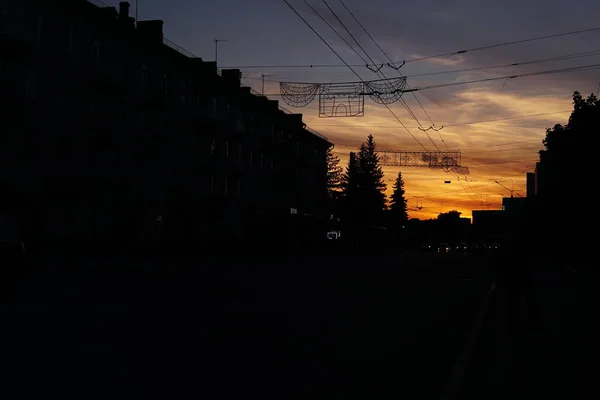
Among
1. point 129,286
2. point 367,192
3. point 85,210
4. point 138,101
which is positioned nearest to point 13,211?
point 85,210

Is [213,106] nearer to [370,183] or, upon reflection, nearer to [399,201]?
[370,183]

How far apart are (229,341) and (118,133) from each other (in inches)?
1349

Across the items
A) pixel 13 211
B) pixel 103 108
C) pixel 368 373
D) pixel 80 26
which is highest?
pixel 80 26

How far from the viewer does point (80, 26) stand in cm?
3906

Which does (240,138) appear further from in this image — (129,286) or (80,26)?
(129,286)

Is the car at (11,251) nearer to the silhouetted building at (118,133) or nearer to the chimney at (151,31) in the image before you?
the silhouetted building at (118,133)

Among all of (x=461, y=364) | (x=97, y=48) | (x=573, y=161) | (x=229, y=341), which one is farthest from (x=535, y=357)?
(x=573, y=161)

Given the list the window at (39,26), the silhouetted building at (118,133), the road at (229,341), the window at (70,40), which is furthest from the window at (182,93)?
the road at (229,341)

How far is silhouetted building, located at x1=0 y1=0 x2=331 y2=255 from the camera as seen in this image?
35375mm

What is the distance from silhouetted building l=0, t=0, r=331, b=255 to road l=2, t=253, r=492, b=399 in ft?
56.4

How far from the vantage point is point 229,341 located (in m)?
10.3

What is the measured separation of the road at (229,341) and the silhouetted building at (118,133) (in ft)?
56.4

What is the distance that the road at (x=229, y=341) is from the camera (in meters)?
7.31

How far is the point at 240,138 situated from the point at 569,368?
5194 cm
